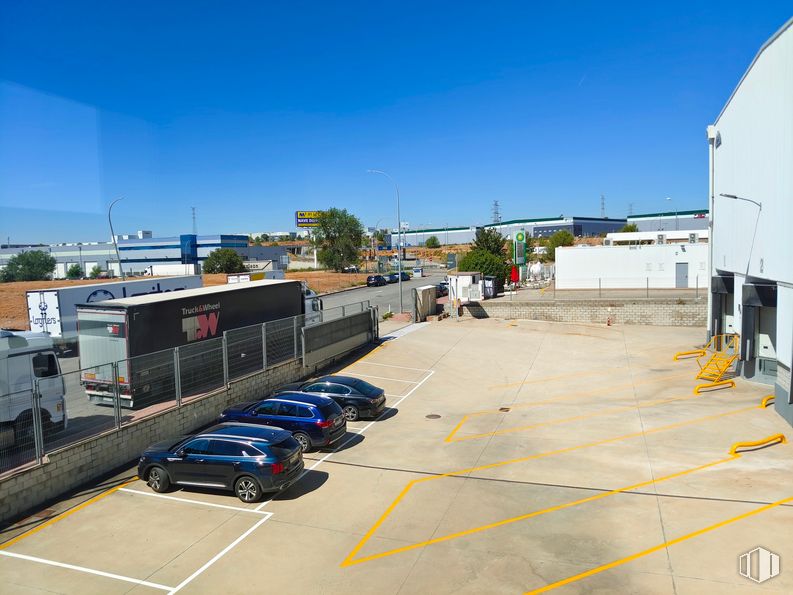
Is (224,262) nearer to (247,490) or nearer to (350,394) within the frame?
(350,394)

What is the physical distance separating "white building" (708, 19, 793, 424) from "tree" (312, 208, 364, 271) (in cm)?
7334

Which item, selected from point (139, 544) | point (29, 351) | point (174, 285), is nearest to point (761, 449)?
point (139, 544)

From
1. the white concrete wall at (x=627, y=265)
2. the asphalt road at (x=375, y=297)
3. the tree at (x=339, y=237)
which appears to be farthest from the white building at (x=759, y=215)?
the tree at (x=339, y=237)

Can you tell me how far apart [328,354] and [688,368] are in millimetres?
15147

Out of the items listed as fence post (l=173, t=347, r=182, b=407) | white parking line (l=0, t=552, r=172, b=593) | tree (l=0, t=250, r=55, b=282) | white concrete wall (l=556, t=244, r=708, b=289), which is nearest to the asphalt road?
white concrete wall (l=556, t=244, r=708, b=289)

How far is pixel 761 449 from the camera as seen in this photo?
14117 millimetres

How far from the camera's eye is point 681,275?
48.6m

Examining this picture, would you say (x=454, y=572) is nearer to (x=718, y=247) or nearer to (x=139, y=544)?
(x=139, y=544)

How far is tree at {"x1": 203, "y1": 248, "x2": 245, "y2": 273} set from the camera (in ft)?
301

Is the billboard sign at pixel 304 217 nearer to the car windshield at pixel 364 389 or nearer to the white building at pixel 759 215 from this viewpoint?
the white building at pixel 759 215

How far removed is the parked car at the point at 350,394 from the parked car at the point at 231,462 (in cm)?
498

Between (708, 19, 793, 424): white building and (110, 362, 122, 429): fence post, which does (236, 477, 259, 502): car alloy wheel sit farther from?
(708, 19, 793, 424): white building

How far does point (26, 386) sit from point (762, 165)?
71.9 ft

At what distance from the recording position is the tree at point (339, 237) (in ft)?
317
